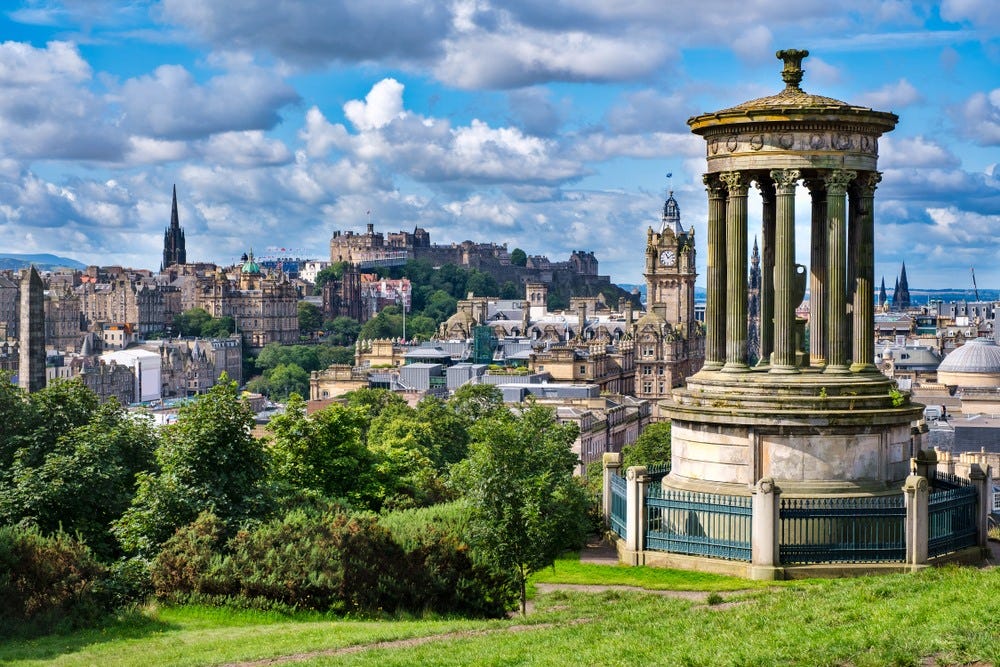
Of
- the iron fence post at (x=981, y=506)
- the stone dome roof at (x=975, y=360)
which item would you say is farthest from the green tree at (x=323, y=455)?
the stone dome roof at (x=975, y=360)

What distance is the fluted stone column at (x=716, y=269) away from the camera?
32.9 meters

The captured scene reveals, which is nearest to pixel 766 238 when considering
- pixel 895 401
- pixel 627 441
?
pixel 895 401

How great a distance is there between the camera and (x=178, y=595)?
3150 centimetres

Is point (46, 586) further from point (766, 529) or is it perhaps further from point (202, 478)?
point (766, 529)

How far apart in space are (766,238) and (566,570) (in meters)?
8.36

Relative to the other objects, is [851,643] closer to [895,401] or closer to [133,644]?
[895,401]

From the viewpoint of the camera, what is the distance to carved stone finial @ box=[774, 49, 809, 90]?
33625 mm

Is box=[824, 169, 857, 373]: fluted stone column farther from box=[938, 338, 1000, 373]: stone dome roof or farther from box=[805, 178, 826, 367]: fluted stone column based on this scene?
box=[938, 338, 1000, 373]: stone dome roof

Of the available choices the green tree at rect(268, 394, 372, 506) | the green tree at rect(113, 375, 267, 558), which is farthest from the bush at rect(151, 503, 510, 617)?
the green tree at rect(268, 394, 372, 506)

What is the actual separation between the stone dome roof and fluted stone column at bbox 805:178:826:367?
113m

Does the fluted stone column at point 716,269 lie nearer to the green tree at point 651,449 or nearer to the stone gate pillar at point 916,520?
the stone gate pillar at point 916,520

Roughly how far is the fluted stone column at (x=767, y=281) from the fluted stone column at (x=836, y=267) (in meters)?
1.51

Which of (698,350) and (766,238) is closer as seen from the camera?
(766,238)

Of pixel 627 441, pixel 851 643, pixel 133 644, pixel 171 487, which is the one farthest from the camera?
pixel 627 441
